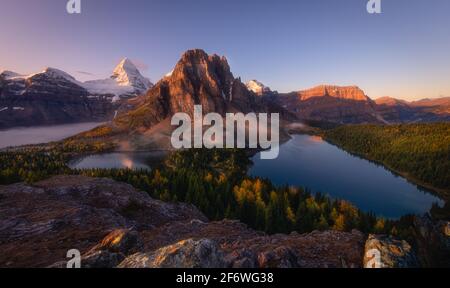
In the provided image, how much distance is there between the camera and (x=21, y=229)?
26938 mm

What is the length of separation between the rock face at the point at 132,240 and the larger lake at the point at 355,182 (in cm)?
8881

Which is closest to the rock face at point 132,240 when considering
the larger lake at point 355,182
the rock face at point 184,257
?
the rock face at point 184,257

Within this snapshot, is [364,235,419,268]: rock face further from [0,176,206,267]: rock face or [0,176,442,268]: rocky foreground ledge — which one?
[0,176,206,267]: rock face

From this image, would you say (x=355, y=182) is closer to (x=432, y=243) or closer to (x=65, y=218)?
(x=432, y=243)

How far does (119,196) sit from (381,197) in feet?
371

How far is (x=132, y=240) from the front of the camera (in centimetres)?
2069

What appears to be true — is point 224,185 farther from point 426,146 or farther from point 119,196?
point 426,146

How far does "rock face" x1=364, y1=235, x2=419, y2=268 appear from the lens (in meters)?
15.9

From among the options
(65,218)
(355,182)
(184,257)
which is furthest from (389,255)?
(355,182)

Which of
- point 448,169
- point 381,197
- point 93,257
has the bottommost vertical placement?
point 381,197

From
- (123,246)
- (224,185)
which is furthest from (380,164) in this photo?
(123,246)

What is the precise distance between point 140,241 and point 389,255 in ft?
62.7

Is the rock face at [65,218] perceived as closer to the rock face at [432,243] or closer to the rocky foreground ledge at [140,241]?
the rocky foreground ledge at [140,241]
